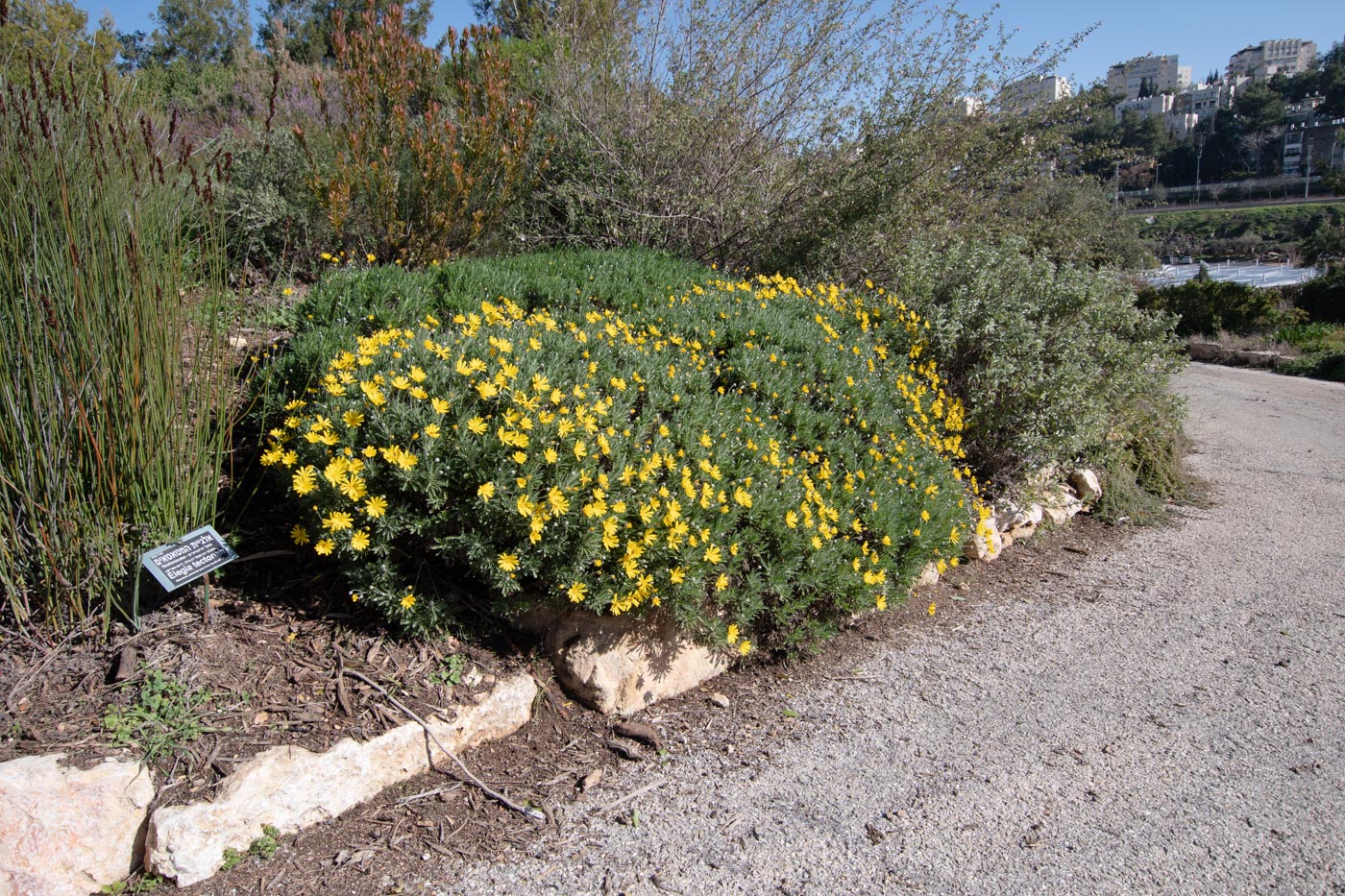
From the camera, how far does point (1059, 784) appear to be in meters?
2.74

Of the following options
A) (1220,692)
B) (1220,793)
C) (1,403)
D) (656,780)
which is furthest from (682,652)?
(1,403)

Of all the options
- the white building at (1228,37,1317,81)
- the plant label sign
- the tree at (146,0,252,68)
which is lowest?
the plant label sign

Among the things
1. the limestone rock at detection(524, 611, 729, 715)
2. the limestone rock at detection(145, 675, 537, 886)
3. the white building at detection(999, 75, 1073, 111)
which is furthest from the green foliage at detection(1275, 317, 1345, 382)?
the limestone rock at detection(145, 675, 537, 886)

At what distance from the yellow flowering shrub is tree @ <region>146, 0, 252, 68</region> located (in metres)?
23.9

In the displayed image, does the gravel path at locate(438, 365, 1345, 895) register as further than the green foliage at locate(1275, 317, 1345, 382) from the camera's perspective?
No

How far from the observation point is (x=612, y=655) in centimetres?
303

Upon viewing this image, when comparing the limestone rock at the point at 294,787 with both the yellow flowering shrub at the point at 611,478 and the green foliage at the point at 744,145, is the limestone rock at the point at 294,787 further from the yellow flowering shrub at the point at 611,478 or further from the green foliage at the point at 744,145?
the green foliage at the point at 744,145

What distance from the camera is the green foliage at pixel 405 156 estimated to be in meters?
5.23

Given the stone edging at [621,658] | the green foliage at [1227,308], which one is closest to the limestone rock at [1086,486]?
the stone edging at [621,658]

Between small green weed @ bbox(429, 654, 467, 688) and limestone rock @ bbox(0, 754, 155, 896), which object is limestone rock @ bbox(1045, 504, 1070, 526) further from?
limestone rock @ bbox(0, 754, 155, 896)

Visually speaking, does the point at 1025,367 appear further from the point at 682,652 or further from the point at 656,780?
the point at 656,780

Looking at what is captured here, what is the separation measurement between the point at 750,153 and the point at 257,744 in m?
5.53

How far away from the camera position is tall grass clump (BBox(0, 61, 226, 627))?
2.52 metres

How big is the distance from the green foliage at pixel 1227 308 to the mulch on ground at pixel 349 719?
56.8 ft
